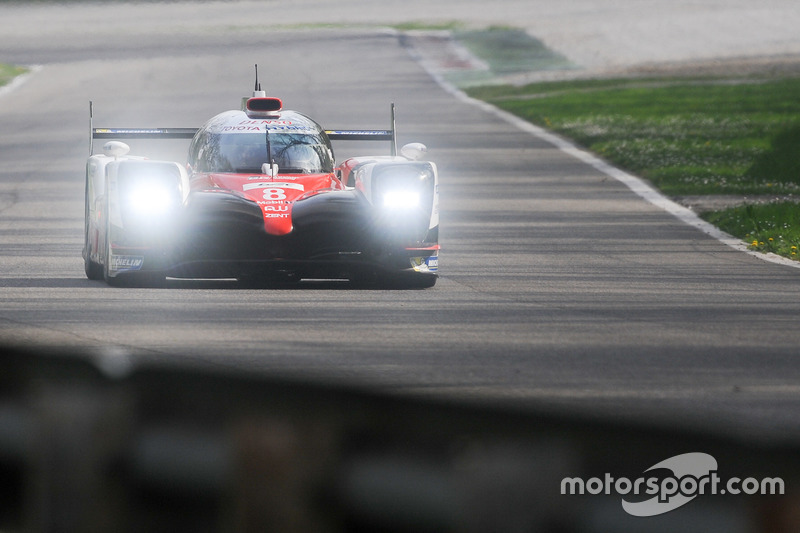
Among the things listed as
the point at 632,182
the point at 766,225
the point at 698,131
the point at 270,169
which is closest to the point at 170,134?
the point at 270,169

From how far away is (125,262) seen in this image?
10023mm

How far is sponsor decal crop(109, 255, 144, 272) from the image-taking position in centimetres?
997

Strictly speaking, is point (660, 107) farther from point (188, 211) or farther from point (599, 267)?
point (188, 211)

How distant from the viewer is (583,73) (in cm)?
4122

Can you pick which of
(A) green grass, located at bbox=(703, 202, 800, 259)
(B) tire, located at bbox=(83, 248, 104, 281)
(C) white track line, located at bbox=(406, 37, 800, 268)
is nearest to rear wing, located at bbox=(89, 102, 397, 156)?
(B) tire, located at bbox=(83, 248, 104, 281)

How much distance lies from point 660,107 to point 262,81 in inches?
553

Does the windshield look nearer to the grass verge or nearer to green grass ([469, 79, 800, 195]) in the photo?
the grass verge

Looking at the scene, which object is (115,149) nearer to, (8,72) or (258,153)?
(258,153)

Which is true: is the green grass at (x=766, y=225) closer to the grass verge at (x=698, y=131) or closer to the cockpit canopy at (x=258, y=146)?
the grass verge at (x=698, y=131)

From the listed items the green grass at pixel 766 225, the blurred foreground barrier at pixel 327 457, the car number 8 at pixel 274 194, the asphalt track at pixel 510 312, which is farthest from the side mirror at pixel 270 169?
the blurred foreground barrier at pixel 327 457

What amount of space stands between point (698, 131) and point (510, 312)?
1707cm

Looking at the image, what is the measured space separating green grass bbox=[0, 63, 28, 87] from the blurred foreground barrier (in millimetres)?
39375

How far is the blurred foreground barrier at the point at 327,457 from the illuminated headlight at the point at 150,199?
284 inches

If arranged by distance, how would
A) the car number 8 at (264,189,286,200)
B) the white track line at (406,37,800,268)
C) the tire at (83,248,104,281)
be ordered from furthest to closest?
the white track line at (406,37,800,268) < the tire at (83,248,104,281) < the car number 8 at (264,189,286,200)
